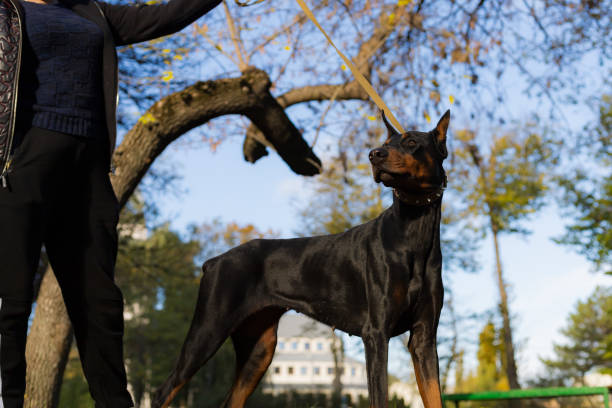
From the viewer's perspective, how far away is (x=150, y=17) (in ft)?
10.6

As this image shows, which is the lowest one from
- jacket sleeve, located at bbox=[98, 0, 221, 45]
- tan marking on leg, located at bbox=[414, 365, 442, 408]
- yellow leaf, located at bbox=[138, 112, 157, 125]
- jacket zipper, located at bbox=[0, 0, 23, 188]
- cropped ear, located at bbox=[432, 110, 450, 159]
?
tan marking on leg, located at bbox=[414, 365, 442, 408]

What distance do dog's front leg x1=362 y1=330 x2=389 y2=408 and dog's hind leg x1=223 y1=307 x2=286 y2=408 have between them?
1123 millimetres

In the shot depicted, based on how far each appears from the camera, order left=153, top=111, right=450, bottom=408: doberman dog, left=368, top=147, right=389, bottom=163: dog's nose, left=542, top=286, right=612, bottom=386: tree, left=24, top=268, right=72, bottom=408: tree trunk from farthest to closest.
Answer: left=542, top=286, right=612, bottom=386: tree, left=24, top=268, right=72, bottom=408: tree trunk, left=153, top=111, right=450, bottom=408: doberman dog, left=368, top=147, right=389, bottom=163: dog's nose

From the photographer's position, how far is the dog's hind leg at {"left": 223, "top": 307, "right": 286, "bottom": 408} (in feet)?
15.4

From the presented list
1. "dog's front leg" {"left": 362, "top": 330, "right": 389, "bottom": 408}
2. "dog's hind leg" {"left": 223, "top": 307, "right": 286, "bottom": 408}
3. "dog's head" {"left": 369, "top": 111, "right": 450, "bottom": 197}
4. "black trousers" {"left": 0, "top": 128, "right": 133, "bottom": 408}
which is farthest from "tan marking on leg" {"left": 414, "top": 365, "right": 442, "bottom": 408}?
"black trousers" {"left": 0, "top": 128, "right": 133, "bottom": 408}

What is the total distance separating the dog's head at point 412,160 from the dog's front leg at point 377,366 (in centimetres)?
92

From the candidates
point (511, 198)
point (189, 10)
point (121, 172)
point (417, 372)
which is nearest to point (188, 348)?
point (417, 372)

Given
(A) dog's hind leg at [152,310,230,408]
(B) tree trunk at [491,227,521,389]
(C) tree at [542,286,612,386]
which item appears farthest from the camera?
(C) tree at [542,286,612,386]

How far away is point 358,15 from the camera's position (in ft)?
31.6

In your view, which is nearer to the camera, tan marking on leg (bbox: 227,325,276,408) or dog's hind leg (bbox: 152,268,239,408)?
dog's hind leg (bbox: 152,268,239,408)

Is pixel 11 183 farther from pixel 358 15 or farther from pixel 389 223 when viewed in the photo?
pixel 358 15

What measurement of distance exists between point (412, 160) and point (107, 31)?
5.90ft

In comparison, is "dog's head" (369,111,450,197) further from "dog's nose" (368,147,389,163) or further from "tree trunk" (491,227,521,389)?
"tree trunk" (491,227,521,389)

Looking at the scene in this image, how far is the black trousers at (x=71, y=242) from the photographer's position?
2.52 m
